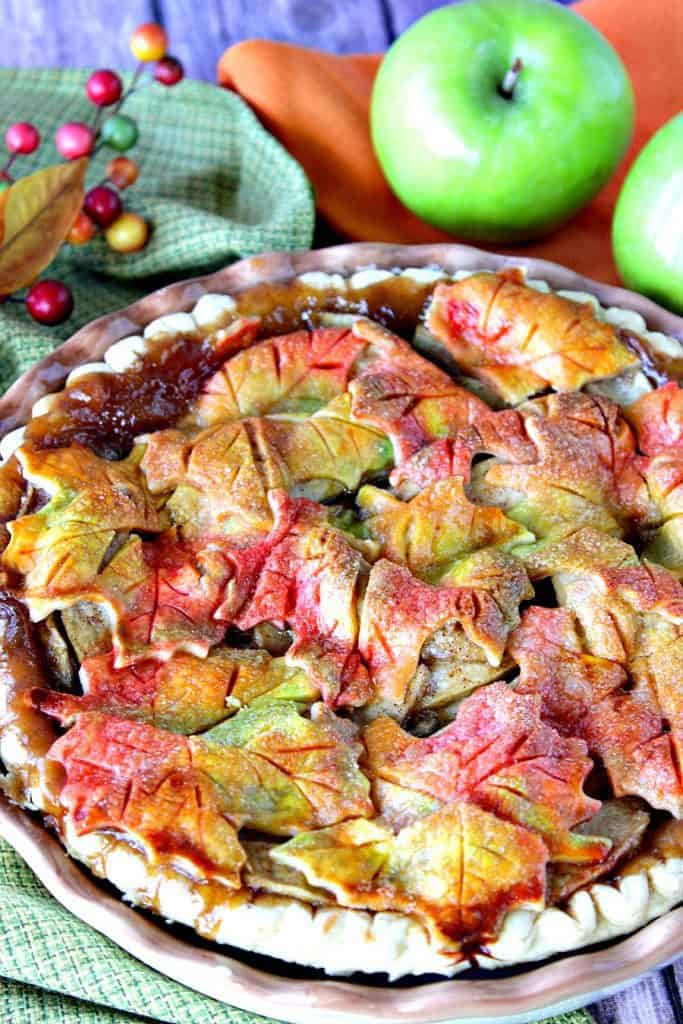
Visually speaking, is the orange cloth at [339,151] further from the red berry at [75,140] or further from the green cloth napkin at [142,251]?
the red berry at [75,140]

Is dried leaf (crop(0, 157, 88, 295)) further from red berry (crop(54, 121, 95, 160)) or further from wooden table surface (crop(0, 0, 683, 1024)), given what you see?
wooden table surface (crop(0, 0, 683, 1024))

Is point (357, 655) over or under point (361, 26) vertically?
under

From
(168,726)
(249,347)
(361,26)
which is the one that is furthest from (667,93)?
(168,726)

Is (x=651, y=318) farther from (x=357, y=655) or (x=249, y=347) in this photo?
(x=357, y=655)

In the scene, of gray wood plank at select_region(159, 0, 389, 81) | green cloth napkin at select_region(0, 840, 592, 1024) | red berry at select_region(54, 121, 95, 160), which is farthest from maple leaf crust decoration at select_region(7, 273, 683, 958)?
gray wood plank at select_region(159, 0, 389, 81)

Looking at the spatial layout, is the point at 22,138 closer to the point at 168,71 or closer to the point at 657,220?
the point at 168,71

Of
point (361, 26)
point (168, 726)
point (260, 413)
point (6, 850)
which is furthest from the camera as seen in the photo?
point (361, 26)
